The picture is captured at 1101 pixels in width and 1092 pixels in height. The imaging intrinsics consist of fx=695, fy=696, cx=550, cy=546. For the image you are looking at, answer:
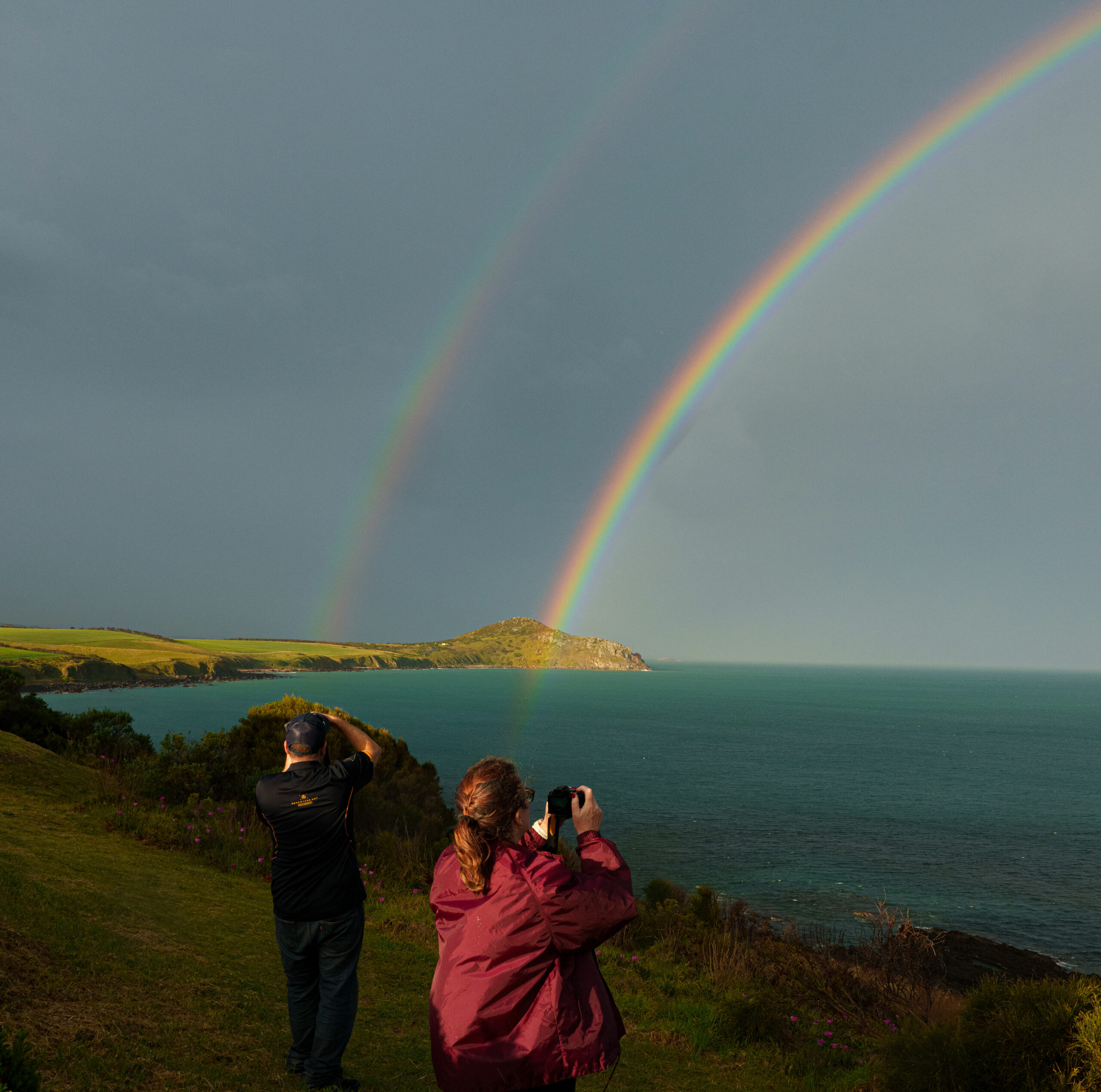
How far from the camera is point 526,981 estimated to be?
2.41m

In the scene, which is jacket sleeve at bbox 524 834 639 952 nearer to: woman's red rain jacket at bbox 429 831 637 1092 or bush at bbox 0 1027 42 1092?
woman's red rain jacket at bbox 429 831 637 1092

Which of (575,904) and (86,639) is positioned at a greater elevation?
(575,904)

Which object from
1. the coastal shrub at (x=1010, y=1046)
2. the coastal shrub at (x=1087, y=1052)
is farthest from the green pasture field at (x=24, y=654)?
the coastal shrub at (x=1087, y=1052)

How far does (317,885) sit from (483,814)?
192 centimetres

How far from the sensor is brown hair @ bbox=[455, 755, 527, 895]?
97.9 inches

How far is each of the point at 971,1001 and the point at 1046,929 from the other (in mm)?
22551

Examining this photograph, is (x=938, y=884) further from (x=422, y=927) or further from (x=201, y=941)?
(x=201, y=941)

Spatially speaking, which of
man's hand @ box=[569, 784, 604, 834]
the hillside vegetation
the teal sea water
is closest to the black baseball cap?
man's hand @ box=[569, 784, 604, 834]

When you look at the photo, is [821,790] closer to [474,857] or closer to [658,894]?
[658,894]

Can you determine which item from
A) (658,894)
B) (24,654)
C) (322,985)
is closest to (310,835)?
(322,985)

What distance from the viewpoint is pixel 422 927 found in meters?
8.64

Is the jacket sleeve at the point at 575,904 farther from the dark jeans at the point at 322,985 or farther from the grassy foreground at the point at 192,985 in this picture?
the grassy foreground at the point at 192,985

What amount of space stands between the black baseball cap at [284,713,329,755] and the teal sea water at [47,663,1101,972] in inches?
845

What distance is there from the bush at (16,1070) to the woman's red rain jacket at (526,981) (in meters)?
1.49
